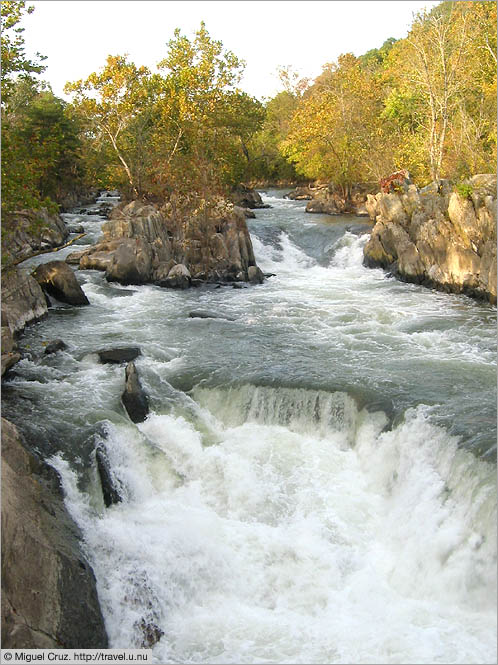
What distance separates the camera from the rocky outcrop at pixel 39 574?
851cm

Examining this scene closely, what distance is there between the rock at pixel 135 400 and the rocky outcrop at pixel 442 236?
14054 mm

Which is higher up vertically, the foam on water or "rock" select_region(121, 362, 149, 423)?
"rock" select_region(121, 362, 149, 423)

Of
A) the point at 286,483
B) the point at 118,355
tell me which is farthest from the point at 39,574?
the point at 118,355

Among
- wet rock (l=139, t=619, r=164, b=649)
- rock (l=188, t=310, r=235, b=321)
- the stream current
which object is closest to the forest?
rock (l=188, t=310, r=235, b=321)

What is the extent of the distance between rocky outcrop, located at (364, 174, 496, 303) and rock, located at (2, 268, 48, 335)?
15.3 m

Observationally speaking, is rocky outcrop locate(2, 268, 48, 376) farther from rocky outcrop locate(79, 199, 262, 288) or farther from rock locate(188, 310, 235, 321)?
rock locate(188, 310, 235, 321)

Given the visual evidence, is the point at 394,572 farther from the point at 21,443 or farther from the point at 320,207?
the point at 320,207

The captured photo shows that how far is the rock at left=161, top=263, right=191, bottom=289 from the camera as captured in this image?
25797 millimetres

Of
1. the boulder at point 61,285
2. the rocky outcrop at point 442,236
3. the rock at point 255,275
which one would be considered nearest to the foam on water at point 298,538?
the boulder at point 61,285

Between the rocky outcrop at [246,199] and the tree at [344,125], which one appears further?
the rocky outcrop at [246,199]

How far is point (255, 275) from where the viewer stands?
1077 inches

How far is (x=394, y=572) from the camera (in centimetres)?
1091

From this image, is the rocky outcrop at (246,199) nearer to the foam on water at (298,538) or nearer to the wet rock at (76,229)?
the wet rock at (76,229)

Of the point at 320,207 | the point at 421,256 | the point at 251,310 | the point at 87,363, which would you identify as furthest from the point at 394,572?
the point at 320,207
